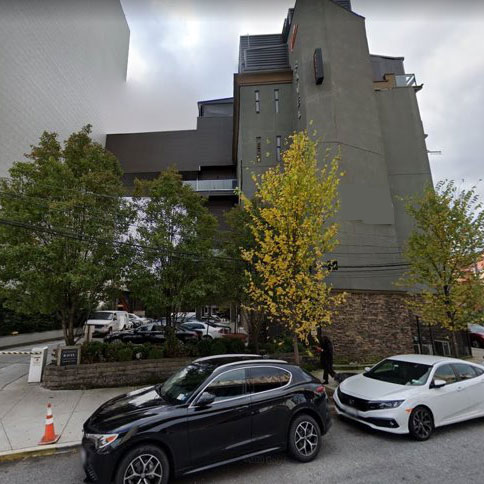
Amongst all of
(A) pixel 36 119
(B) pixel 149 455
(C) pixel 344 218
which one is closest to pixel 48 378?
(B) pixel 149 455

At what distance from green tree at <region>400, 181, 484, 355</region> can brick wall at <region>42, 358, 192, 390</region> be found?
9017mm

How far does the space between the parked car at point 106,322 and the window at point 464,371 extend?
18.4 metres

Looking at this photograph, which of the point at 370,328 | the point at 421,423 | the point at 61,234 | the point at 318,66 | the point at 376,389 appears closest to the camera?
the point at 421,423

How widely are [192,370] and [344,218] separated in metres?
12.0

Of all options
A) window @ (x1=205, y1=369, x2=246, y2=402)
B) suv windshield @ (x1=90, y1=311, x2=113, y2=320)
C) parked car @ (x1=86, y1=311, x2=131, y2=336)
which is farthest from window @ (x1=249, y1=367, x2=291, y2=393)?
suv windshield @ (x1=90, y1=311, x2=113, y2=320)

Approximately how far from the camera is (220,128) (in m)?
37.6

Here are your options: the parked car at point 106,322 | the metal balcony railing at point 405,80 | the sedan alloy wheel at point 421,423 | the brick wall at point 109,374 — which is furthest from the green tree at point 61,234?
the metal balcony railing at point 405,80

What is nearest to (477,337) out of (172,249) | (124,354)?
(172,249)

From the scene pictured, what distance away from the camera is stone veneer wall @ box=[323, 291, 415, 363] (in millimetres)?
13453

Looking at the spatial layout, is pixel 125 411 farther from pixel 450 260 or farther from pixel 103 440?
pixel 450 260

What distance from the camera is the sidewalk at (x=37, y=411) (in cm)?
560

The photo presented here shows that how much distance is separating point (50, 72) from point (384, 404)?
29530 mm

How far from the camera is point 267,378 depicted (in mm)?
5074

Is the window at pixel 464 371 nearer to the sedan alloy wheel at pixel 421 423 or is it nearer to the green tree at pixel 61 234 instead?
the sedan alloy wheel at pixel 421 423
